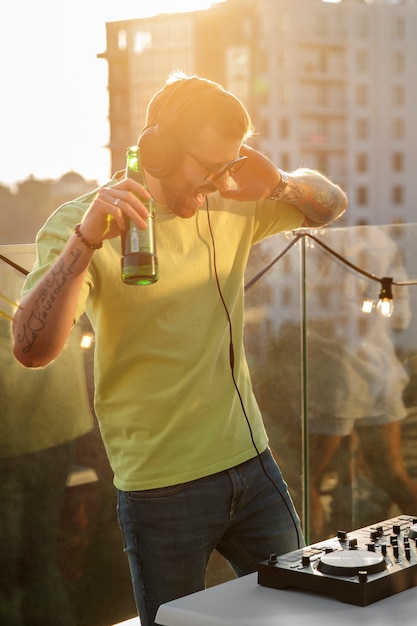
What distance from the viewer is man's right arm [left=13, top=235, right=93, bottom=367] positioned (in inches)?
50.8

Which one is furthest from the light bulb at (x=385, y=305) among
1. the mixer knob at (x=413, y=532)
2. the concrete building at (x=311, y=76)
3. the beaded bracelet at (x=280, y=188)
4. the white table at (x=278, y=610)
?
the concrete building at (x=311, y=76)

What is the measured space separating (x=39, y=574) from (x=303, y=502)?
0.97 meters

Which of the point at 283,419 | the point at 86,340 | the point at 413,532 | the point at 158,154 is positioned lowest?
the point at 283,419

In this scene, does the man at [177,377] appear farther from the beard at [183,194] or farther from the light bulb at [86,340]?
the light bulb at [86,340]

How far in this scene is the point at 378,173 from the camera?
51.7m

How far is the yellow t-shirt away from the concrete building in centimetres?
4358

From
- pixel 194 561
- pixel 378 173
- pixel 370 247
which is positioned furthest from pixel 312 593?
pixel 378 173

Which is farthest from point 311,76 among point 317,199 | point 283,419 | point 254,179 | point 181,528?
point 181,528

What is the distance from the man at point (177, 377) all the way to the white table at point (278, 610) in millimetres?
341

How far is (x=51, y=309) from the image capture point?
132 cm

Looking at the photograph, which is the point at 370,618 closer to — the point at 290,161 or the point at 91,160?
the point at 91,160

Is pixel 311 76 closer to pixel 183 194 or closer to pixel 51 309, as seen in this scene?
pixel 183 194

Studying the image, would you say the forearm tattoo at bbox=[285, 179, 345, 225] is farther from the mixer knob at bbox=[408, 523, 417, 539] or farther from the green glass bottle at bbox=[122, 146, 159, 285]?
the mixer knob at bbox=[408, 523, 417, 539]

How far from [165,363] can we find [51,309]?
0.82 ft
